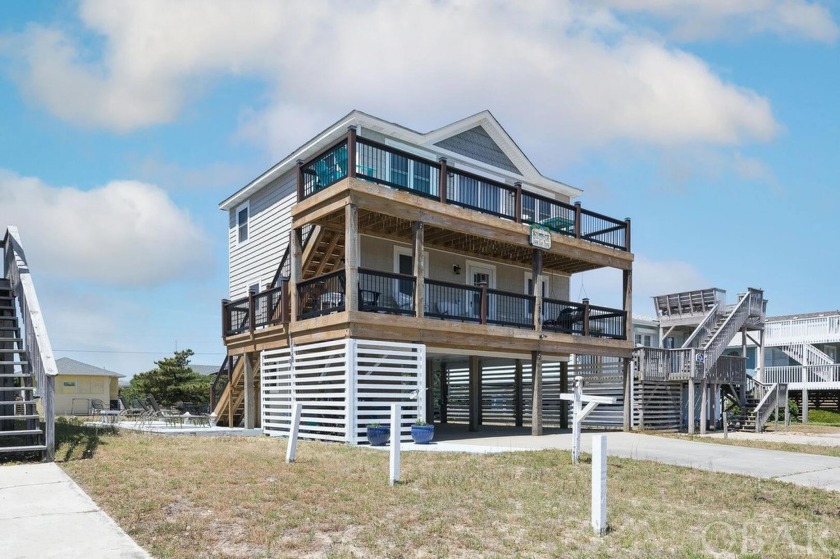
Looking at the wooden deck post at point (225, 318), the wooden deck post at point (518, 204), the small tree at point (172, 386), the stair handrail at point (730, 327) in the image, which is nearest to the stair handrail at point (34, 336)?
the wooden deck post at point (225, 318)

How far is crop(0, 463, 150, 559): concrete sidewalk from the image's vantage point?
5.75 meters

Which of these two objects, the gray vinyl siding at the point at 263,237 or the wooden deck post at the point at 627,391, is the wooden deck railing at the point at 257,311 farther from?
the wooden deck post at the point at 627,391

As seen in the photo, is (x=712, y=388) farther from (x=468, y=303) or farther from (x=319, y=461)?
(x=319, y=461)

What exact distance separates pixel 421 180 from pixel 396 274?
3.41 m

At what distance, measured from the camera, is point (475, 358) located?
20.5 meters

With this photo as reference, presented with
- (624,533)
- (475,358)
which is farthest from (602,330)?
(624,533)

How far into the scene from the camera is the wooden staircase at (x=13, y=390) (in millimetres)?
10497

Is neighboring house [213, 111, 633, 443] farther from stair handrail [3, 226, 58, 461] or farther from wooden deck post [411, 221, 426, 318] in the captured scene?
stair handrail [3, 226, 58, 461]

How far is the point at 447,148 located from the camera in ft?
70.7

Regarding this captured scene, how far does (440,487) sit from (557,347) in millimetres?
11344

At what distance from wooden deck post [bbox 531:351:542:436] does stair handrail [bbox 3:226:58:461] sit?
1159 cm

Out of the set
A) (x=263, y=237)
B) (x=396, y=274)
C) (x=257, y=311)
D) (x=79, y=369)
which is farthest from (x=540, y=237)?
→ (x=79, y=369)

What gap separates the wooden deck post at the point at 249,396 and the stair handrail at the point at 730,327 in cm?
1466

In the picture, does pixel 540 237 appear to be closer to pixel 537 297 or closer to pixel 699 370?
pixel 537 297
